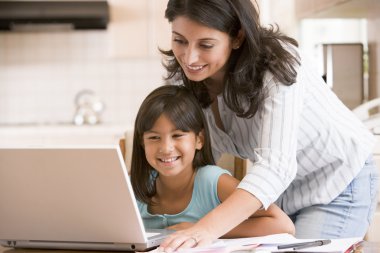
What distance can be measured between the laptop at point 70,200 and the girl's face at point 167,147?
0.99 ft

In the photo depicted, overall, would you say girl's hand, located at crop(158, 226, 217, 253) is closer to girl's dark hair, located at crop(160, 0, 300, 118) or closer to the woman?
the woman

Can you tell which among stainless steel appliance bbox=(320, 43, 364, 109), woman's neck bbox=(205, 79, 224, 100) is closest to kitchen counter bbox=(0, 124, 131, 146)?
stainless steel appliance bbox=(320, 43, 364, 109)

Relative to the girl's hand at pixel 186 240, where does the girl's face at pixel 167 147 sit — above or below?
above

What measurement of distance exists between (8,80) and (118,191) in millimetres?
4513

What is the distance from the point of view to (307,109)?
154cm

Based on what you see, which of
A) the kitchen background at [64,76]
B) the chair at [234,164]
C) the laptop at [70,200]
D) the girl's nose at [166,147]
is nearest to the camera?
the laptop at [70,200]

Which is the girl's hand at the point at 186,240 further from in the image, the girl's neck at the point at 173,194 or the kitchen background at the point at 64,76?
the kitchen background at the point at 64,76

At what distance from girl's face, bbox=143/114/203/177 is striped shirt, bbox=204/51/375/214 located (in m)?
0.13

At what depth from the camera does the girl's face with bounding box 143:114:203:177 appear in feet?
4.98

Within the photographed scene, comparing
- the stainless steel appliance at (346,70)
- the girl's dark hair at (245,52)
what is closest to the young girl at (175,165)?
the girl's dark hair at (245,52)

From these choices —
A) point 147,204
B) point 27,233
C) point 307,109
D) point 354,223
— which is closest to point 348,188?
point 354,223

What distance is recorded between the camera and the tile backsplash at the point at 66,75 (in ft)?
17.6

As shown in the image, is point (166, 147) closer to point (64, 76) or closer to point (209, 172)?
point (209, 172)

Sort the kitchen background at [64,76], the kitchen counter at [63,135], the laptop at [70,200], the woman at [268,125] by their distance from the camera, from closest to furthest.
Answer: the laptop at [70,200], the woman at [268,125], the kitchen counter at [63,135], the kitchen background at [64,76]
